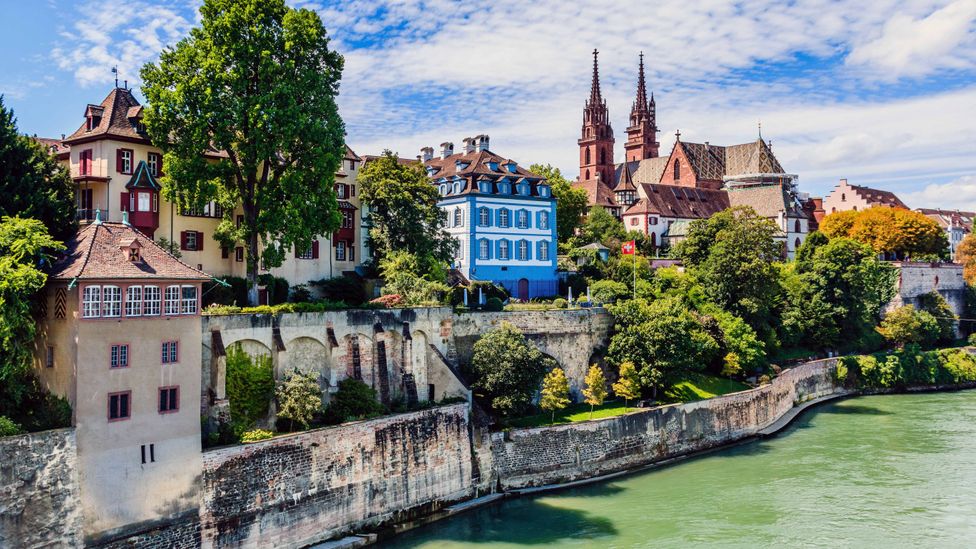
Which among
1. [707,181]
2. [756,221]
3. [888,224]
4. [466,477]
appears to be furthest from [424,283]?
[707,181]

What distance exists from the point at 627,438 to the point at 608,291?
1413 centimetres

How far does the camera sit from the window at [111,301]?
24188 mm

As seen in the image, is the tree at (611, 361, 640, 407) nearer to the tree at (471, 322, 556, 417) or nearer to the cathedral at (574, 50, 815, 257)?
the tree at (471, 322, 556, 417)

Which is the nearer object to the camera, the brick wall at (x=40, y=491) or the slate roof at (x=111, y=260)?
the brick wall at (x=40, y=491)

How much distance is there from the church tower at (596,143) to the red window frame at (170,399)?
7816 cm

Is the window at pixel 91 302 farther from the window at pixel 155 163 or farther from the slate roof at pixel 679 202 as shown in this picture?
the slate roof at pixel 679 202

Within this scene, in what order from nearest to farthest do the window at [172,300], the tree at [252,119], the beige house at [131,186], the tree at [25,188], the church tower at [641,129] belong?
the window at [172,300]
the tree at [25,188]
the tree at [252,119]
the beige house at [131,186]
the church tower at [641,129]

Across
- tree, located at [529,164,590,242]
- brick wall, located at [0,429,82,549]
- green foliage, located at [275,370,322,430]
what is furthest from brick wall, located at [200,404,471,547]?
tree, located at [529,164,590,242]

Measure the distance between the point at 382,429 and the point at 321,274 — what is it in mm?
13445

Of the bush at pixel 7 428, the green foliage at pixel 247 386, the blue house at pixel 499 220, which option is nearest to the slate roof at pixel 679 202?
the blue house at pixel 499 220

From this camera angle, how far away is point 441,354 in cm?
3747

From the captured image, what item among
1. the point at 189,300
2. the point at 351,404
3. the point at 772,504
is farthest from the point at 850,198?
the point at 189,300

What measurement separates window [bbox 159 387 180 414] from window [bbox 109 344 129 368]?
4.38 feet

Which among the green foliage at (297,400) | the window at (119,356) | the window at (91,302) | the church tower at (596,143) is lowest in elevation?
the green foliage at (297,400)
